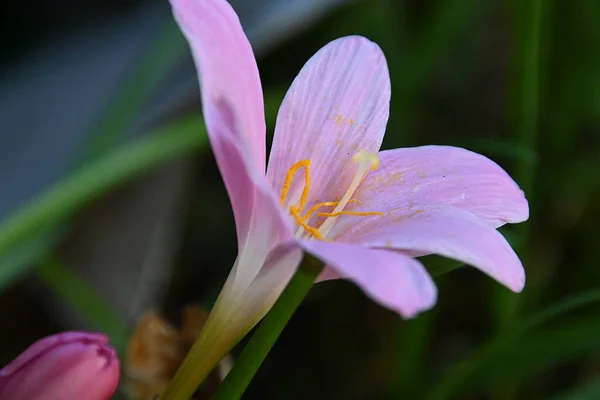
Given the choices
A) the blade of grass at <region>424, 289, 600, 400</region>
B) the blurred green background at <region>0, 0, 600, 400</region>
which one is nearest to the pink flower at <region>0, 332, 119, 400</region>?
the blurred green background at <region>0, 0, 600, 400</region>

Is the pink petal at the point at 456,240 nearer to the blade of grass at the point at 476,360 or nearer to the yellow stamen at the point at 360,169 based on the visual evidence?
the yellow stamen at the point at 360,169

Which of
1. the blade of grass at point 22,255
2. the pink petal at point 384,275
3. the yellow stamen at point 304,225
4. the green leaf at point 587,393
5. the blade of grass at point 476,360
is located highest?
the pink petal at point 384,275

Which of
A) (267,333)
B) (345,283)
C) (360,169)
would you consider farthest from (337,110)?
(345,283)

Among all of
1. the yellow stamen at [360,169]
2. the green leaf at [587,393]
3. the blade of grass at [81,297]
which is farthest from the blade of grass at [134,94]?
the green leaf at [587,393]

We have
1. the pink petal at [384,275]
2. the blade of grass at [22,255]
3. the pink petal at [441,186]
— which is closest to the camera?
the pink petal at [384,275]

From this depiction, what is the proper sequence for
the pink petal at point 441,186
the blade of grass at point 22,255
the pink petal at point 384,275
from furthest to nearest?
the blade of grass at point 22,255 < the pink petal at point 441,186 < the pink petal at point 384,275

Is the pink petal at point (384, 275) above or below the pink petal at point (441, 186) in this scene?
above

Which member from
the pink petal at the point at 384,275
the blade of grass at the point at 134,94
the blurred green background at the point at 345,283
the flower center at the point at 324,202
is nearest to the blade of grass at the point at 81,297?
the blurred green background at the point at 345,283

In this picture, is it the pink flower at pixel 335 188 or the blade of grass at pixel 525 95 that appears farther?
the blade of grass at pixel 525 95

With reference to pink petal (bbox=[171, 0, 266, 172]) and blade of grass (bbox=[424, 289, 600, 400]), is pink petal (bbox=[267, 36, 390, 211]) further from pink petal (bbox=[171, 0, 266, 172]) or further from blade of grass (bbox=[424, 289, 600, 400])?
blade of grass (bbox=[424, 289, 600, 400])
